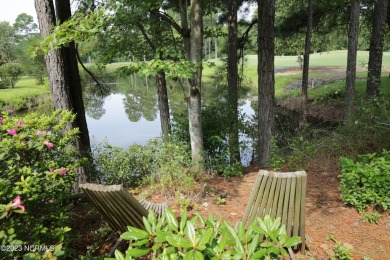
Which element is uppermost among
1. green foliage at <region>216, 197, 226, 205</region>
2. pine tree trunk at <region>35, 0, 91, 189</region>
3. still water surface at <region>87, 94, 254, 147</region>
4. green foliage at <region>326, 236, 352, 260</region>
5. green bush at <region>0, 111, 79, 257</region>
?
pine tree trunk at <region>35, 0, 91, 189</region>

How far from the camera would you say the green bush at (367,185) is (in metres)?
3.21

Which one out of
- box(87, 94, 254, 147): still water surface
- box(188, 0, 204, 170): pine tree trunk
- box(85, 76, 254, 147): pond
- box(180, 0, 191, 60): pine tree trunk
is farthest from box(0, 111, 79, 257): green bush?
box(87, 94, 254, 147): still water surface

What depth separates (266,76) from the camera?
5777mm

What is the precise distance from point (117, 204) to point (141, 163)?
2.71m

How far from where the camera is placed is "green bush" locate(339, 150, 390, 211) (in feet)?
10.5

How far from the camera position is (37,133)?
256 cm

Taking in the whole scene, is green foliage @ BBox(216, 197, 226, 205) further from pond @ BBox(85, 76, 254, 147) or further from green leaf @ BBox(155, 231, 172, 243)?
pond @ BBox(85, 76, 254, 147)

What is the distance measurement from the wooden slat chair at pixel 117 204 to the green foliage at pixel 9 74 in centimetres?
2907

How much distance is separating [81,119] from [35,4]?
2027 mm

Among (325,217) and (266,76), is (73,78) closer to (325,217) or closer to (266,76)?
(266,76)

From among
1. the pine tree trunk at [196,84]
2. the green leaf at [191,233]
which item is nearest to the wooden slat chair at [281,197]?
the green leaf at [191,233]

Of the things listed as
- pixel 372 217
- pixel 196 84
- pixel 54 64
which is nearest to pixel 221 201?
pixel 372 217

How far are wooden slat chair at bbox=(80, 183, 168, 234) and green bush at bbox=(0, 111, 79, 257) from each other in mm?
295

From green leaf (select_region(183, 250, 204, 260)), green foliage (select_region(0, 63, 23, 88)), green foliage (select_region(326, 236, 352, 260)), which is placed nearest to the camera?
green leaf (select_region(183, 250, 204, 260))
